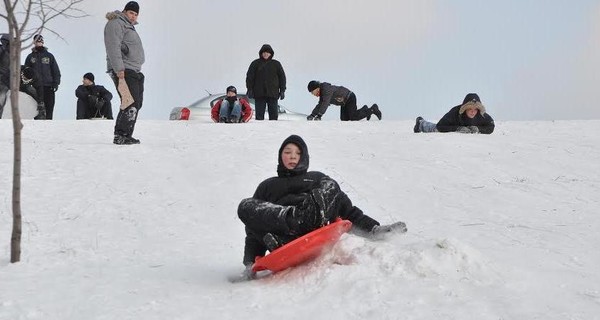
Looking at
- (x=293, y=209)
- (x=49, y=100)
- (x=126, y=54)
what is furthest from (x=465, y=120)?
(x=49, y=100)

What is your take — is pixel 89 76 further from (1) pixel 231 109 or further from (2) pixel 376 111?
(2) pixel 376 111

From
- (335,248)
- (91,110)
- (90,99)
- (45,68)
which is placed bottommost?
(335,248)

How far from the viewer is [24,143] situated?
28.9 ft

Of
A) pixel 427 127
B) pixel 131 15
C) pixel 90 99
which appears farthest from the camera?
pixel 90 99

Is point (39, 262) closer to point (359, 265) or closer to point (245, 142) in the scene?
point (359, 265)

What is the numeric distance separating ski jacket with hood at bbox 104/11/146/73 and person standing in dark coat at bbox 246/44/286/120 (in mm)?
4981

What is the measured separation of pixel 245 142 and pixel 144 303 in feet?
20.0

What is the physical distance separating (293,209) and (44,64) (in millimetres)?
10726

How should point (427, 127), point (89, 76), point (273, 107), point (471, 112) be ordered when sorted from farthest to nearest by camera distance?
1. point (89, 76)
2. point (273, 107)
3. point (427, 127)
4. point (471, 112)

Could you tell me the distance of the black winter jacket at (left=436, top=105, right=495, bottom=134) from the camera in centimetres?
1116

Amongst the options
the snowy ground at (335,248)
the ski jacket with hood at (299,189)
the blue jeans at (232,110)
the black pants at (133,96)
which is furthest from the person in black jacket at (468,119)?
the ski jacket with hood at (299,189)

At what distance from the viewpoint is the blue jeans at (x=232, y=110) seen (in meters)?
14.4

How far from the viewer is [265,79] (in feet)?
44.1

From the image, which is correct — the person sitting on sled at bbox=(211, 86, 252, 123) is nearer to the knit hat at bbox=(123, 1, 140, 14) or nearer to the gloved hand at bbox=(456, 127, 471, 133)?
the gloved hand at bbox=(456, 127, 471, 133)
